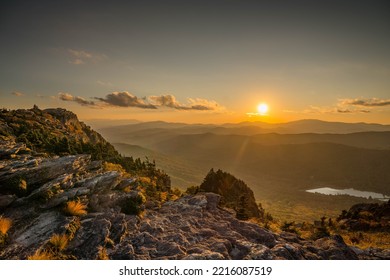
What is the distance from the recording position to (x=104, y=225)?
33.8 feet

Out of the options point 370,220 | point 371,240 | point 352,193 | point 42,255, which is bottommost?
point 352,193

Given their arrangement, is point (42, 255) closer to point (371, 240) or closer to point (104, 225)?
point (104, 225)

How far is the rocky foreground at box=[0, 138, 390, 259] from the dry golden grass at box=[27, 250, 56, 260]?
1.3 inches

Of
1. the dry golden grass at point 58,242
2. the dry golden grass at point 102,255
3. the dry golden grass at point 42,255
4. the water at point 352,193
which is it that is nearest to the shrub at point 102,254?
the dry golden grass at point 102,255

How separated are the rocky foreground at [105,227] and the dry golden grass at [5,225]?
153 millimetres

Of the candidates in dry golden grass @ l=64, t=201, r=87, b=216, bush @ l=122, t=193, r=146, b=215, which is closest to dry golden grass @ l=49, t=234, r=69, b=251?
dry golden grass @ l=64, t=201, r=87, b=216

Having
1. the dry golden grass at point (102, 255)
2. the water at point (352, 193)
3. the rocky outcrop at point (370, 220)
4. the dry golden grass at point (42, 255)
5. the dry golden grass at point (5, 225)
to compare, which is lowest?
the water at point (352, 193)

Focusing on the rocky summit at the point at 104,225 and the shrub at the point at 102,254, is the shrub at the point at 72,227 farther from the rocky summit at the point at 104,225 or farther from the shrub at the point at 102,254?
the shrub at the point at 102,254

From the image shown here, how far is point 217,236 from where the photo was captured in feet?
37.9

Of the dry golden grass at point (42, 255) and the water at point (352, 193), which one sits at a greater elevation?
the dry golden grass at point (42, 255)

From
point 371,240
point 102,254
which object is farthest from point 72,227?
point 371,240

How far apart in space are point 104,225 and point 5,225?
11.9ft

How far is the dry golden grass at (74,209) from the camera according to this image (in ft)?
34.2

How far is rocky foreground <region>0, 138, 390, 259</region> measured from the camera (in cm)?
920
